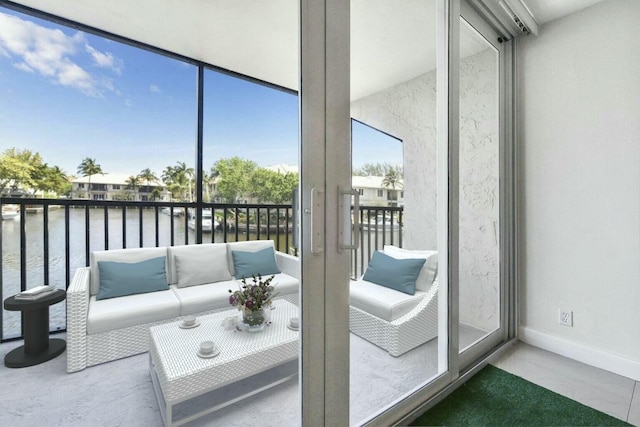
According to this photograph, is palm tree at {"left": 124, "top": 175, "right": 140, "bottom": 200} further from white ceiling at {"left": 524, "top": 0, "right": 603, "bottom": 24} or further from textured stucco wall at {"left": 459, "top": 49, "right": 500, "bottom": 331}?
white ceiling at {"left": 524, "top": 0, "right": 603, "bottom": 24}

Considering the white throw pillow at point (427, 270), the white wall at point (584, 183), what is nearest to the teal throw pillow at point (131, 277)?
the white throw pillow at point (427, 270)

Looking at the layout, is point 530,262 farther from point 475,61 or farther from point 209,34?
point 209,34

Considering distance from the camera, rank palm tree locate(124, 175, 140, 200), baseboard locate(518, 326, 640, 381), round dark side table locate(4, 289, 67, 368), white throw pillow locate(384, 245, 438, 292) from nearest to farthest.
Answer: round dark side table locate(4, 289, 67, 368) < palm tree locate(124, 175, 140, 200) < white throw pillow locate(384, 245, 438, 292) < baseboard locate(518, 326, 640, 381)

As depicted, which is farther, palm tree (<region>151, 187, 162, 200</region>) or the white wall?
the white wall

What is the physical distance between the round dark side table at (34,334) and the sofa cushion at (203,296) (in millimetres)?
450

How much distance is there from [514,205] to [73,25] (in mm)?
3017

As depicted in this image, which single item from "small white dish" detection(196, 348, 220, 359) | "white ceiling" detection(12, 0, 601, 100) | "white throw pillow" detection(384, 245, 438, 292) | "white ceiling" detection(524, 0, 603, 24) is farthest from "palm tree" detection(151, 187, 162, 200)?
"white ceiling" detection(524, 0, 603, 24)

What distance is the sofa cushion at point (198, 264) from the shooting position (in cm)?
137

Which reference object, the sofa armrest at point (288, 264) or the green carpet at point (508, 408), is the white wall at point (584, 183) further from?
the sofa armrest at point (288, 264)

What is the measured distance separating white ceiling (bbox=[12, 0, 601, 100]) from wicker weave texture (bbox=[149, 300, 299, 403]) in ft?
3.62

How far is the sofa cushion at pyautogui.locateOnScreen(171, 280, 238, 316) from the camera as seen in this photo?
4.81 ft

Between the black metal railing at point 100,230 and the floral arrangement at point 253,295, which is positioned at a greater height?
the black metal railing at point 100,230

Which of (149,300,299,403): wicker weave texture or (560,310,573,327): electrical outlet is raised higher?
(149,300,299,403): wicker weave texture

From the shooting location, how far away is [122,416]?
3.83ft
